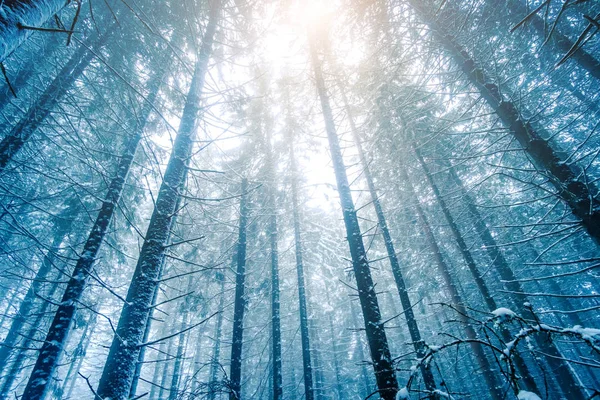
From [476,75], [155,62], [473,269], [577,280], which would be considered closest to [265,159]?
[155,62]

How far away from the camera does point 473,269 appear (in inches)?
411

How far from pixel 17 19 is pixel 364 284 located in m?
5.98

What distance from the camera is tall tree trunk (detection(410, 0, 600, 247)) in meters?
3.64

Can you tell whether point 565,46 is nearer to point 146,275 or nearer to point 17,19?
point 17,19

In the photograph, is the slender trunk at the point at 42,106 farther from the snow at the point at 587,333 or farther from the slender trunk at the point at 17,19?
the snow at the point at 587,333

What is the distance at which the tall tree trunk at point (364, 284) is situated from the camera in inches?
174

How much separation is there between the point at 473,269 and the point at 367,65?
9.54 m

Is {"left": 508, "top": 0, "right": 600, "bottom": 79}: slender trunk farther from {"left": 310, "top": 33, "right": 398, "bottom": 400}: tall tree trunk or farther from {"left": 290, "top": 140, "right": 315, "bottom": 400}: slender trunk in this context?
{"left": 290, "top": 140, "right": 315, "bottom": 400}: slender trunk

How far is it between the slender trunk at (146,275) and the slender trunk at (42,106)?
3.89 m

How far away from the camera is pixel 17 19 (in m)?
1.96

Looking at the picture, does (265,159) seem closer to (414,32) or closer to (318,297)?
(414,32)

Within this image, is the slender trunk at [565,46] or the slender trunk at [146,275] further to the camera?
the slender trunk at [565,46]

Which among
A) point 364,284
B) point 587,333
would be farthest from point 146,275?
point 587,333

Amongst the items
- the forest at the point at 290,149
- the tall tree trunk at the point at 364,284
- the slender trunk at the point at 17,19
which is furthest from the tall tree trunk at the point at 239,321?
the slender trunk at the point at 17,19
